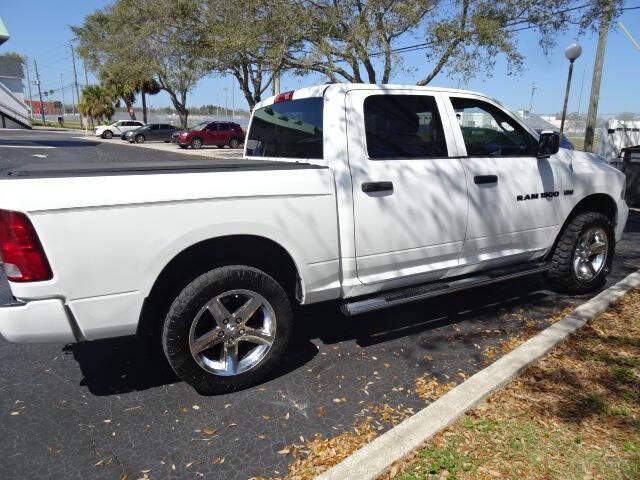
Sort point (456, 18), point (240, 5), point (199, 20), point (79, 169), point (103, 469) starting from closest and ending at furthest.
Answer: point (103, 469)
point (79, 169)
point (456, 18)
point (240, 5)
point (199, 20)

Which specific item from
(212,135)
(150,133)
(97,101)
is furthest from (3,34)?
(97,101)

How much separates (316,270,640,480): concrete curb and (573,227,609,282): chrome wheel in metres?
0.88

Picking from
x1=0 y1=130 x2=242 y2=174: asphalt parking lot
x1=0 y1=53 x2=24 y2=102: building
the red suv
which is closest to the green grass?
x1=0 y1=130 x2=242 y2=174: asphalt parking lot

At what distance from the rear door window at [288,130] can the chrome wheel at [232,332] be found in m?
1.16

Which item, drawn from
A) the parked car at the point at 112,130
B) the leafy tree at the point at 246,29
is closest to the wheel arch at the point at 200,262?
the leafy tree at the point at 246,29

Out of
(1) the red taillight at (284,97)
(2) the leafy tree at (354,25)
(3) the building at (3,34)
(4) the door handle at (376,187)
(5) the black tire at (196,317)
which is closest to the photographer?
(5) the black tire at (196,317)

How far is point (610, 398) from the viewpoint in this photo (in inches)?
116

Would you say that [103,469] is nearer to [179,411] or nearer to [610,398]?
[179,411]

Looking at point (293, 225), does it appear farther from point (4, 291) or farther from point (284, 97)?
point (4, 291)

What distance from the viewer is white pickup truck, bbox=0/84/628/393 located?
2.48 meters

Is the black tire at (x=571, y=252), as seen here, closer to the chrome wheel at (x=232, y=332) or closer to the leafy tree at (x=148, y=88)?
the chrome wheel at (x=232, y=332)

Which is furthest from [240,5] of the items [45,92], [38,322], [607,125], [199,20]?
[45,92]

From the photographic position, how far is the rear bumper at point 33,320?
2.45 metres

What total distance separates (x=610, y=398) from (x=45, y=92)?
120617 millimetres
